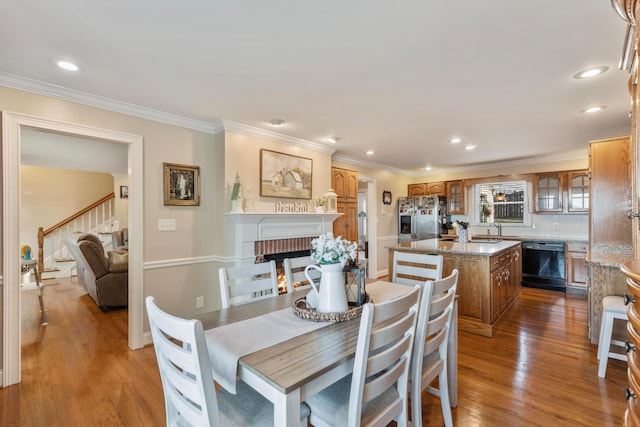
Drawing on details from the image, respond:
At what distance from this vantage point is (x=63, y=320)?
12.3 feet

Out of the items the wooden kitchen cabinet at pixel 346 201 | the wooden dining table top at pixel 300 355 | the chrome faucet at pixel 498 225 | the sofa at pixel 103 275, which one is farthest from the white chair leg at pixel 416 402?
the chrome faucet at pixel 498 225

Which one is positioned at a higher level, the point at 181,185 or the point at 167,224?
the point at 181,185

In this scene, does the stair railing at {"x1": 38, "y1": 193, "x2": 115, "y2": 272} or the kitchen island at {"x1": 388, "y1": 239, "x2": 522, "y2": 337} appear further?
the stair railing at {"x1": 38, "y1": 193, "x2": 115, "y2": 272}

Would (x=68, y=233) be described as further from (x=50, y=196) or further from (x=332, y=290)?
(x=332, y=290)

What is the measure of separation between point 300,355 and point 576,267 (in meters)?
5.56

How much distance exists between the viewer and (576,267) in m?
4.84

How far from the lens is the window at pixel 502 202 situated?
19.5ft

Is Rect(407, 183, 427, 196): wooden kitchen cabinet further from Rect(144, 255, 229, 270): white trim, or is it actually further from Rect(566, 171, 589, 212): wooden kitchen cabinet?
Rect(144, 255, 229, 270): white trim

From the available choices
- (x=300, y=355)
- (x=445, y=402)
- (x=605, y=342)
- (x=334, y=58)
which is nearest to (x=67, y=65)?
(x=334, y=58)

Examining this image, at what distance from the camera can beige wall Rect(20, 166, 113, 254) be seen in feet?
21.9

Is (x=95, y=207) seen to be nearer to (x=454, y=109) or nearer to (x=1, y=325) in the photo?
(x=1, y=325)

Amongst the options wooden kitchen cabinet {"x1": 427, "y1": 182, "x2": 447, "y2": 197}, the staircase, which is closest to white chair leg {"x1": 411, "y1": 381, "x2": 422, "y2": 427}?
wooden kitchen cabinet {"x1": 427, "y1": 182, "x2": 447, "y2": 197}

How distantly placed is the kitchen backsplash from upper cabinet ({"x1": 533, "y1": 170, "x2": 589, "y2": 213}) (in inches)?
10.6

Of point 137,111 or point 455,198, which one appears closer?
point 137,111
